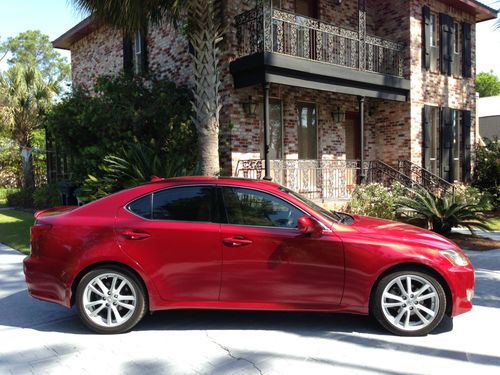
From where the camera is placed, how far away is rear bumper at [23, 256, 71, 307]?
4445 mm

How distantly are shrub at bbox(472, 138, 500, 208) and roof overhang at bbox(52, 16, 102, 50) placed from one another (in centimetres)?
1484

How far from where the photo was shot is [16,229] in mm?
11328

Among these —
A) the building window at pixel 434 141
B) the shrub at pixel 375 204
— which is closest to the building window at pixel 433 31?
the building window at pixel 434 141

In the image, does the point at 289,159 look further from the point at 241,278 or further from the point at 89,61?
the point at 89,61

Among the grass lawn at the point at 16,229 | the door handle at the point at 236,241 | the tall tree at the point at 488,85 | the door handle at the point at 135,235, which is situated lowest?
the grass lawn at the point at 16,229

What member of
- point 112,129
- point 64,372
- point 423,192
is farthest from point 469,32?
point 64,372

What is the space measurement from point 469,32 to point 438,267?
15487 mm

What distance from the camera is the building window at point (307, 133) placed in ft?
43.5

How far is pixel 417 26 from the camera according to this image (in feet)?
48.4

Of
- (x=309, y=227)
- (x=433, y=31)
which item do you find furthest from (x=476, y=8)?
(x=309, y=227)

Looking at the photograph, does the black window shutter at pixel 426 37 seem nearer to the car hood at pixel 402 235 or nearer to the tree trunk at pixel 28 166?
the car hood at pixel 402 235

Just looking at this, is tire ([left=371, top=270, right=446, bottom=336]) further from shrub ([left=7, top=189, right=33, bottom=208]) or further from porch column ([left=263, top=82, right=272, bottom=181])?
shrub ([left=7, top=189, right=33, bottom=208])

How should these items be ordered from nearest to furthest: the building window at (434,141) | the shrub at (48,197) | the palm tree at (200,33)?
the palm tree at (200,33), the shrub at (48,197), the building window at (434,141)

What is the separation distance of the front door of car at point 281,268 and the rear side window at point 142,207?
2.65ft
